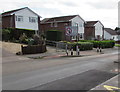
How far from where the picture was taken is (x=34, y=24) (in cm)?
3612

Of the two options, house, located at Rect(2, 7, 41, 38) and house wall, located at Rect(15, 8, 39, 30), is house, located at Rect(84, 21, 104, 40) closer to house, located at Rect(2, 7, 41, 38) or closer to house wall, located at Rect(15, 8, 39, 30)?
house, located at Rect(2, 7, 41, 38)

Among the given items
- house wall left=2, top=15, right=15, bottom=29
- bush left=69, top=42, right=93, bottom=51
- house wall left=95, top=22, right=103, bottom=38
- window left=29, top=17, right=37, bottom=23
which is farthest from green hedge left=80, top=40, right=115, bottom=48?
house wall left=2, top=15, right=15, bottom=29

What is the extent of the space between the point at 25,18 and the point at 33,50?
17.6 m

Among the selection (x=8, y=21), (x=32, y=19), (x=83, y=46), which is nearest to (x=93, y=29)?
(x=32, y=19)

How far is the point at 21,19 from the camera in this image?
33.8m

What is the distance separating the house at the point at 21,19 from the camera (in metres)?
32.7

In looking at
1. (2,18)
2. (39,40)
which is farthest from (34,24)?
(39,40)

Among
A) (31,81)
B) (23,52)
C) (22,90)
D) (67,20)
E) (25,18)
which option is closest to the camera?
(22,90)

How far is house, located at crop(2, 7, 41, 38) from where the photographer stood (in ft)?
107

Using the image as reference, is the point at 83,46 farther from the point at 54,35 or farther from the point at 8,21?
the point at 8,21

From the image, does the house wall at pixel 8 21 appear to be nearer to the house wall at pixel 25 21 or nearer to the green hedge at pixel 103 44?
the house wall at pixel 25 21

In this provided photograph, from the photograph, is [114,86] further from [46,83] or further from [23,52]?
[23,52]

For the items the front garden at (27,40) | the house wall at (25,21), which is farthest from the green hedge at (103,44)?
the house wall at (25,21)

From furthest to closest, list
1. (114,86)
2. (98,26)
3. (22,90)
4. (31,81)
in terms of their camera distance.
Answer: (98,26)
(31,81)
(114,86)
(22,90)
